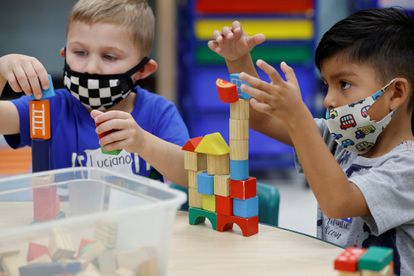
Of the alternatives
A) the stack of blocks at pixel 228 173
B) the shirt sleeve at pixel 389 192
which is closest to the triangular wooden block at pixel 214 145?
the stack of blocks at pixel 228 173

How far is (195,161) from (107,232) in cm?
35

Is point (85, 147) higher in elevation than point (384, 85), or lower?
lower

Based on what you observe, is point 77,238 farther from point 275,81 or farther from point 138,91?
point 138,91

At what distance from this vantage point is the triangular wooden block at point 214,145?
0.93 metres

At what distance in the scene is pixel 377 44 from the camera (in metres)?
1.04

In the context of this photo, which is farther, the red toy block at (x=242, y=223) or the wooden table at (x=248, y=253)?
the red toy block at (x=242, y=223)

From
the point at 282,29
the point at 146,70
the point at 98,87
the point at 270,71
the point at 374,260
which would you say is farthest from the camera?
the point at 282,29

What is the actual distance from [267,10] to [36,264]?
97.1 inches

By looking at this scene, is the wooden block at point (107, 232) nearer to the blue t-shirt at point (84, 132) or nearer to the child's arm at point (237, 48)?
the child's arm at point (237, 48)

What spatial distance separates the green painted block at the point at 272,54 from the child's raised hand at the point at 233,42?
1.77 metres

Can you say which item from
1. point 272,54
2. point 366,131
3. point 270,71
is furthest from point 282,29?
point 270,71

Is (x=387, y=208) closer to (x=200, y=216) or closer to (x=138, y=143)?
(x=200, y=216)

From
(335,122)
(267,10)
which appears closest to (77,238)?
(335,122)

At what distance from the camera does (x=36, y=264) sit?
25.1 inches
